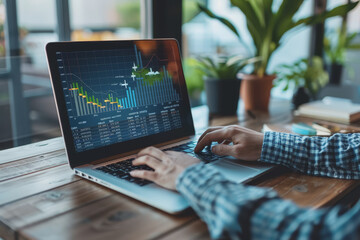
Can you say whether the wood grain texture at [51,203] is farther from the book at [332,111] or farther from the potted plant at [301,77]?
the potted plant at [301,77]

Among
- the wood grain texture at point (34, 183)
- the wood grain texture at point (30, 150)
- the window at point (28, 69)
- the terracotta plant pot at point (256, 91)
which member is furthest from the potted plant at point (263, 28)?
the window at point (28, 69)

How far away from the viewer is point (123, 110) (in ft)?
3.21

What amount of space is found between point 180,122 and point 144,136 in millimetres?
152

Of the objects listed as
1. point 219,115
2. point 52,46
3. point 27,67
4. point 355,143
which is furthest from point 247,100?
point 27,67

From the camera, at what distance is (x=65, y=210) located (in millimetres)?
681

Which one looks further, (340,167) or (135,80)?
(135,80)

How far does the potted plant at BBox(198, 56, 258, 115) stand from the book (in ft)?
1.02

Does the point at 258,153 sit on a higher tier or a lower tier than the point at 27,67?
lower

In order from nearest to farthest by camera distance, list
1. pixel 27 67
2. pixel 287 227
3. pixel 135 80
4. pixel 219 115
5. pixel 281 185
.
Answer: pixel 287 227
pixel 281 185
pixel 135 80
pixel 219 115
pixel 27 67

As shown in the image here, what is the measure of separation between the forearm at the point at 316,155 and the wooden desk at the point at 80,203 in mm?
29

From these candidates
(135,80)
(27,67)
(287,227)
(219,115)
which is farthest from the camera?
(27,67)

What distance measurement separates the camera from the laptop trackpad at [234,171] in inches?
31.9

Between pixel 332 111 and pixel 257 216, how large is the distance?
3.39 feet

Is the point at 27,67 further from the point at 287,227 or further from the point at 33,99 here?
the point at 287,227
